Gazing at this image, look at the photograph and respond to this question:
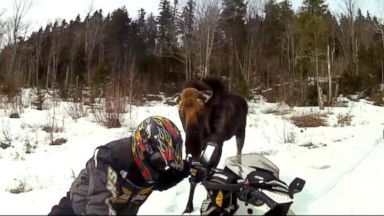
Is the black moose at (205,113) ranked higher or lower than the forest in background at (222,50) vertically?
lower

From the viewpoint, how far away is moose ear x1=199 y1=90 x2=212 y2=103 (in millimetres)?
4844

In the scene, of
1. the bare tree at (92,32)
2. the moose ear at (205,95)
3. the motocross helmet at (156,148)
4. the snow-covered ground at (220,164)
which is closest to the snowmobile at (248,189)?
the snow-covered ground at (220,164)

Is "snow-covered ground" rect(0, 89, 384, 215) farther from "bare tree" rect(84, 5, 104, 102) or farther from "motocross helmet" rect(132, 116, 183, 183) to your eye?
"bare tree" rect(84, 5, 104, 102)

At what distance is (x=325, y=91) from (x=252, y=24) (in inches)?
564

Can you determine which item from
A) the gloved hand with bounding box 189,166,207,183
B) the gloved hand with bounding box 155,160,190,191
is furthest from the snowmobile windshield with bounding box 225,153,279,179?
the gloved hand with bounding box 155,160,190,191

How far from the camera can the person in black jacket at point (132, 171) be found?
2.60 meters

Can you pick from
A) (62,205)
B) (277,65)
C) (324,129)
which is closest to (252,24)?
(277,65)

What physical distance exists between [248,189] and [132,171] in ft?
3.13

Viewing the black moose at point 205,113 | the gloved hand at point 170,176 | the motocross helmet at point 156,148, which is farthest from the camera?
the black moose at point 205,113

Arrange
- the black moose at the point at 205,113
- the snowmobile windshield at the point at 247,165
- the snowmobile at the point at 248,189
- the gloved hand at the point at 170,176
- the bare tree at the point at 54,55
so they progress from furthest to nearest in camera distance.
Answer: the bare tree at the point at 54,55, the black moose at the point at 205,113, the gloved hand at the point at 170,176, the snowmobile windshield at the point at 247,165, the snowmobile at the point at 248,189

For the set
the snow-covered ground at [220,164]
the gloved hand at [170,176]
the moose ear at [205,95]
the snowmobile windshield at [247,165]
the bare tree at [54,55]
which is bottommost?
the snow-covered ground at [220,164]

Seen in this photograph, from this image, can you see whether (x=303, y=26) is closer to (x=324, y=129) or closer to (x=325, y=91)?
(x=325, y=91)

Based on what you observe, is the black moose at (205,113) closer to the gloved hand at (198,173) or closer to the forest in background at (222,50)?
the gloved hand at (198,173)

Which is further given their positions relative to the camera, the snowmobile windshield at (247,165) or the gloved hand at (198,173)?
the gloved hand at (198,173)
